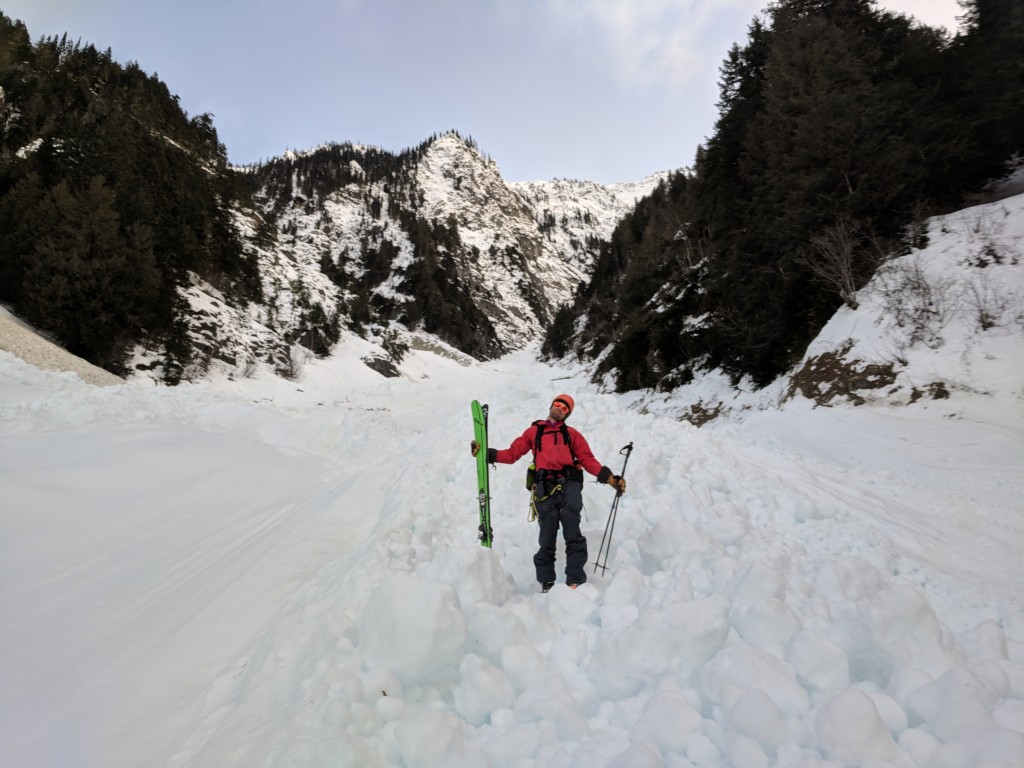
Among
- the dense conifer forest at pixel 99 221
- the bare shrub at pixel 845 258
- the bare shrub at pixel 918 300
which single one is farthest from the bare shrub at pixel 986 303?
the dense conifer forest at pixel 99 221

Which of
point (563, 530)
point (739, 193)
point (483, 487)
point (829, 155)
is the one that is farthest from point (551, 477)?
point (739, 193)

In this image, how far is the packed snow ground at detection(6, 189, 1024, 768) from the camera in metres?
2.21

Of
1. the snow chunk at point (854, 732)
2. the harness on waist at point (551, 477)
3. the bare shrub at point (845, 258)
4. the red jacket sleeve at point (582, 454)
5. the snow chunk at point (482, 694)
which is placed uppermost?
the bare shrub at point (845, 258)

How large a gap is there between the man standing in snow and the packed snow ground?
1.01 ft

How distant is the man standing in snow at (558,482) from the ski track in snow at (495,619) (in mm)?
307

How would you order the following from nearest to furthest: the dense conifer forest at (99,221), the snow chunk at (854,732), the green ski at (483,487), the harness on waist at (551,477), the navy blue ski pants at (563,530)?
1. the snow chunk at (854,732)
2. the navy blue ski pants at (563,530)
3. the harness on waist at (551,477)
4. the green ski at (483,487)
5. the dense conifer forest at (99,221)

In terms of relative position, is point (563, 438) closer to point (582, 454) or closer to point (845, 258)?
point (582, 454)

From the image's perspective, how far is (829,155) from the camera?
44.0ft

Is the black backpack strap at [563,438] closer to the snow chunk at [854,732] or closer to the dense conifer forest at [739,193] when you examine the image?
the snow chunk at [854,732]

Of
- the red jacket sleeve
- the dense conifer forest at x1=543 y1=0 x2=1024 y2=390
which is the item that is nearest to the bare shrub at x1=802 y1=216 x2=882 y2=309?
the dense conifer forest at x1=543 y1=0 x2=1024 y2=390

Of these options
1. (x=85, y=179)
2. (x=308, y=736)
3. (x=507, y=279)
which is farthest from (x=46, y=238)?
(x=507, y=279)

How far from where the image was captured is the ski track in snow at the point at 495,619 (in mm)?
2225

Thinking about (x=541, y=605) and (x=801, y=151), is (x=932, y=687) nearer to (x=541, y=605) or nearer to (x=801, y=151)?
(x=541, y=605)

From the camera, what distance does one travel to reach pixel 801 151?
13781mm
